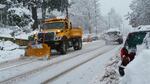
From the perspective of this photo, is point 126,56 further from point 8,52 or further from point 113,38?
point 113,38

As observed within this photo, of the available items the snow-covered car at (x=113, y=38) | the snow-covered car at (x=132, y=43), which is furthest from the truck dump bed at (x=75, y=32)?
the snow-covered car at (x=132, y=43)

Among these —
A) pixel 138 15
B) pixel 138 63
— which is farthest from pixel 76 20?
pixel 138 63

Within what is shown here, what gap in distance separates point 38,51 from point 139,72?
18681 mm

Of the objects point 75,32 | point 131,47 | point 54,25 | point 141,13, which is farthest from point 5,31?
point 141,13

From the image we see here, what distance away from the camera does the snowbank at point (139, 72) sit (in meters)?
7.46

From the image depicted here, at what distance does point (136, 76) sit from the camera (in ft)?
24.9

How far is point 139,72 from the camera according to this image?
25.1ft

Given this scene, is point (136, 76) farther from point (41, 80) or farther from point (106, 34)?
point (106, 34)

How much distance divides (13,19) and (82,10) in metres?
61.0

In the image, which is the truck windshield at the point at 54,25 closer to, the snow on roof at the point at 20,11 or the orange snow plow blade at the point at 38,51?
the orange snow plow blade at the point at 38,51

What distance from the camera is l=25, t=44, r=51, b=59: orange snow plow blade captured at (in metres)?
25.7

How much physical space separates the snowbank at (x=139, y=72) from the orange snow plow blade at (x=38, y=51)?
17555mm

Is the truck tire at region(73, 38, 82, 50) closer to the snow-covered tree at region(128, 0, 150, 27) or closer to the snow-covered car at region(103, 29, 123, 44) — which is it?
the snow-covered car at region(103, 29, 123, 44)

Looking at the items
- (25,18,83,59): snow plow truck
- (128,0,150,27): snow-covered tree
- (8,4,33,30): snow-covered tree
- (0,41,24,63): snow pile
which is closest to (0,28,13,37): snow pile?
(8,4,33,30): snow-covered tree
